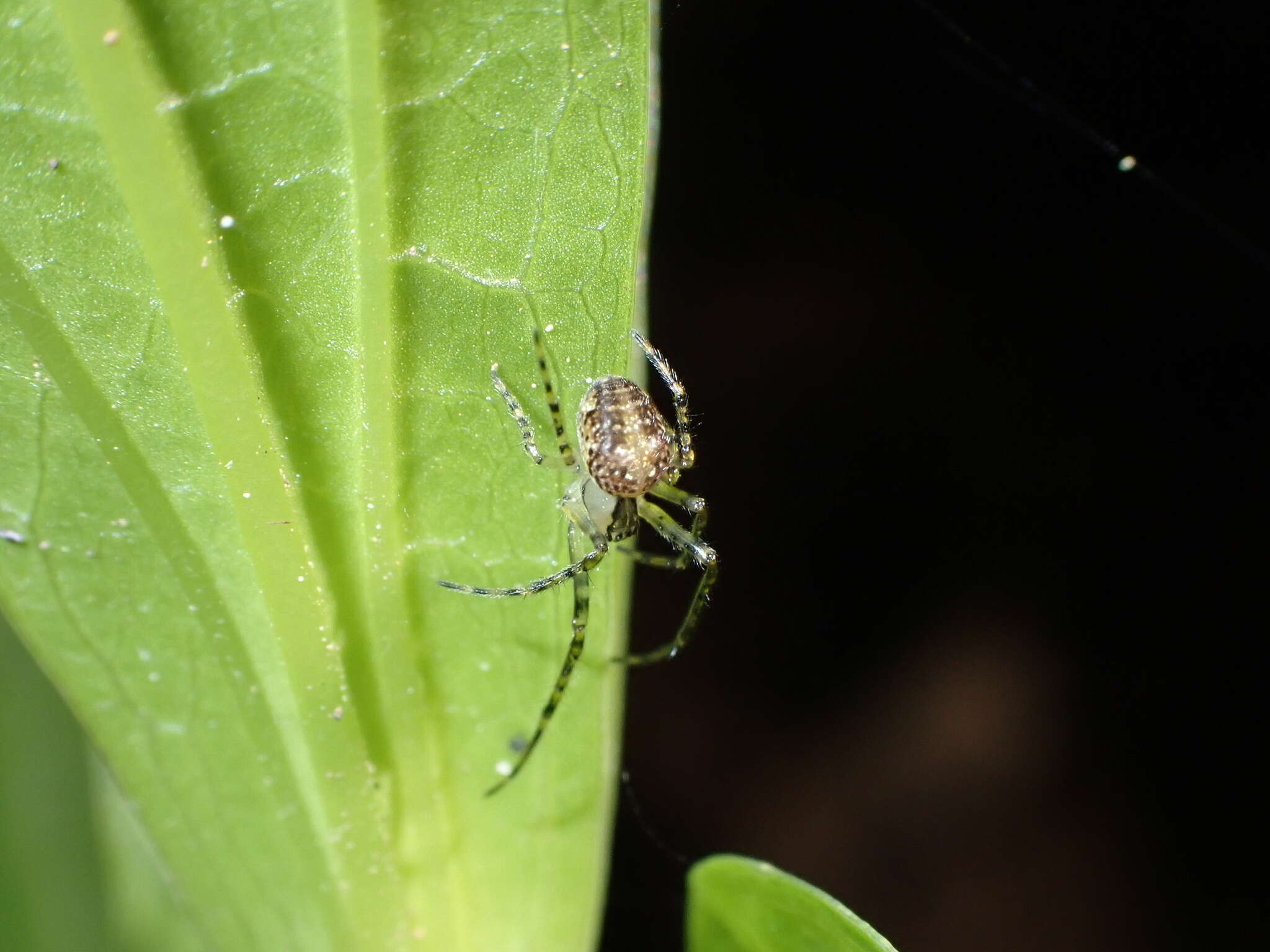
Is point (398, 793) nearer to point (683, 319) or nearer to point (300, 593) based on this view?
point (300, 593)

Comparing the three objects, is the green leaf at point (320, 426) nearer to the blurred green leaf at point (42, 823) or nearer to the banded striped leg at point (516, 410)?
the banded striped leg at point (516, 410)

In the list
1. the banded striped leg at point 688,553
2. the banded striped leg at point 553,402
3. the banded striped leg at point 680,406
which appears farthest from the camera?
the banded striped leg at point 688,553

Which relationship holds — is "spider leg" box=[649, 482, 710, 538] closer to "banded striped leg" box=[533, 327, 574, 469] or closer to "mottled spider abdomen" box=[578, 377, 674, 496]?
"mottled spider abdomen" box=[578, 377, 674, 496]

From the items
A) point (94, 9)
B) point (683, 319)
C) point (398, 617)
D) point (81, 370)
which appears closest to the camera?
point (94, 9)

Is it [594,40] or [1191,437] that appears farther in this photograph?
[1191,437]

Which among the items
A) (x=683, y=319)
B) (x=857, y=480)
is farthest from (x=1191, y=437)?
(x=683, y=319)

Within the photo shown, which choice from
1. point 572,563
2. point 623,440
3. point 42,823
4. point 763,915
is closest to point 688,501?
point 623,440

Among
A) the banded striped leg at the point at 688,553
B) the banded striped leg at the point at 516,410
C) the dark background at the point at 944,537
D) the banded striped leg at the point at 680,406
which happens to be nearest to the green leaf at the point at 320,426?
the banded striped leg at the point at 516,410
